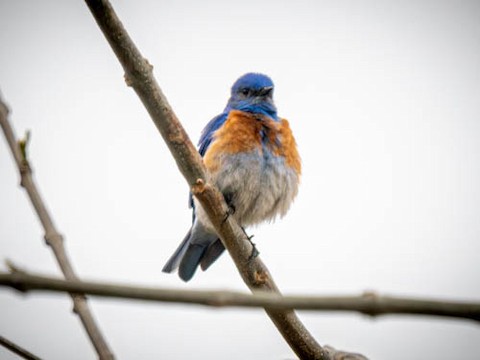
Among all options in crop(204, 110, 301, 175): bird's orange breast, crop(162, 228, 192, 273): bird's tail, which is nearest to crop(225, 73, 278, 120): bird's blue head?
crop(204, 110, 301, 175): bird's orange breast

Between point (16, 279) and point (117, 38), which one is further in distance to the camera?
point (117, 38)

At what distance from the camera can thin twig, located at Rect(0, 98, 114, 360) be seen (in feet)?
6.79

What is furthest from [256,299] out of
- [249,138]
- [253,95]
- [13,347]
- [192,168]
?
[253,95]

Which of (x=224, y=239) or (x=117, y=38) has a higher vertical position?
(x=117, y=38)

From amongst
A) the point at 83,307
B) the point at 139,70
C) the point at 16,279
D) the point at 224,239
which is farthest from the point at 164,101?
the point at 16,279

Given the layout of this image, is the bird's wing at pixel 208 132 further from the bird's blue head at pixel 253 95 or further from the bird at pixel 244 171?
the bird's blue head at pixel 253 95

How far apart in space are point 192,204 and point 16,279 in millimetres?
5009

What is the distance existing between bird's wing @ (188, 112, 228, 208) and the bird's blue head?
271 millimetres

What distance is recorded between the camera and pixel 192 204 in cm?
635

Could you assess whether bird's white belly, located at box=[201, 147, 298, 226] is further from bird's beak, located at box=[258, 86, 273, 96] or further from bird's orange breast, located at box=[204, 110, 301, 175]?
bird's beak, located at box=[258, 86, 273, 96]

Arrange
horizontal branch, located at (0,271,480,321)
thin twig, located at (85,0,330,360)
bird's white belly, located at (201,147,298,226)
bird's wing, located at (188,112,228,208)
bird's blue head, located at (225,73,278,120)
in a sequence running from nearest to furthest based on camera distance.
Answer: horizontal branch, located at (0,271,480,321), thin twig, located at (85,0,330,360), bird's white belly, located at (201,147,298,226), bird's wing, located at (188,112,228,208), bird's blue head, located at (225,73,278,120)

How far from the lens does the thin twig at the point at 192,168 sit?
295 cm

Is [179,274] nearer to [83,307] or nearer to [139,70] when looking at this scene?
[139,70]

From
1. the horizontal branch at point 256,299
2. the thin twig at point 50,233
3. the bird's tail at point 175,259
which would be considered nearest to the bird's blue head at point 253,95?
the bird's tail at point 175,259
